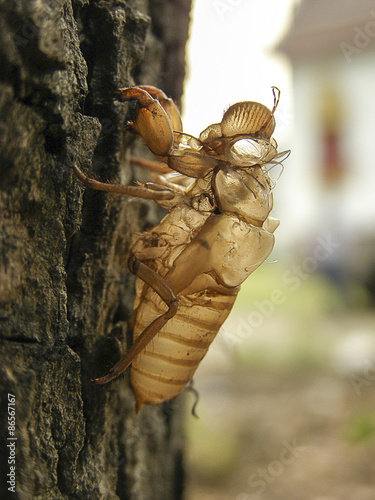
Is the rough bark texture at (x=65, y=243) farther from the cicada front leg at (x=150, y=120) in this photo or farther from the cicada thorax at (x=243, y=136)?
the cicada thorax at (x=243, y=136)

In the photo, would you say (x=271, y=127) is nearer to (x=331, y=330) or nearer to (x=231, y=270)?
(x=231, y=270)

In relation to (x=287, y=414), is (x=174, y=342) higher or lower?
lower

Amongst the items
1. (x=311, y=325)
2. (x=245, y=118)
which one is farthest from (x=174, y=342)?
(x=311, y=325)

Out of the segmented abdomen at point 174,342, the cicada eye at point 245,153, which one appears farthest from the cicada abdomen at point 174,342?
the cicada eye at point 245,153

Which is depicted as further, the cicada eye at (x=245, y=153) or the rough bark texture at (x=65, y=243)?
the cicada eye at (x=245, y=153)

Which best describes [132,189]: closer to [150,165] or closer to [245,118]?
[150,165]

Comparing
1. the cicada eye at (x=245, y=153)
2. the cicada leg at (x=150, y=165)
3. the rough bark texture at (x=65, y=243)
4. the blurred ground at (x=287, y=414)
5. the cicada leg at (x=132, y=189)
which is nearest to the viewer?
the rough bark texture at (x=65, y=243)
